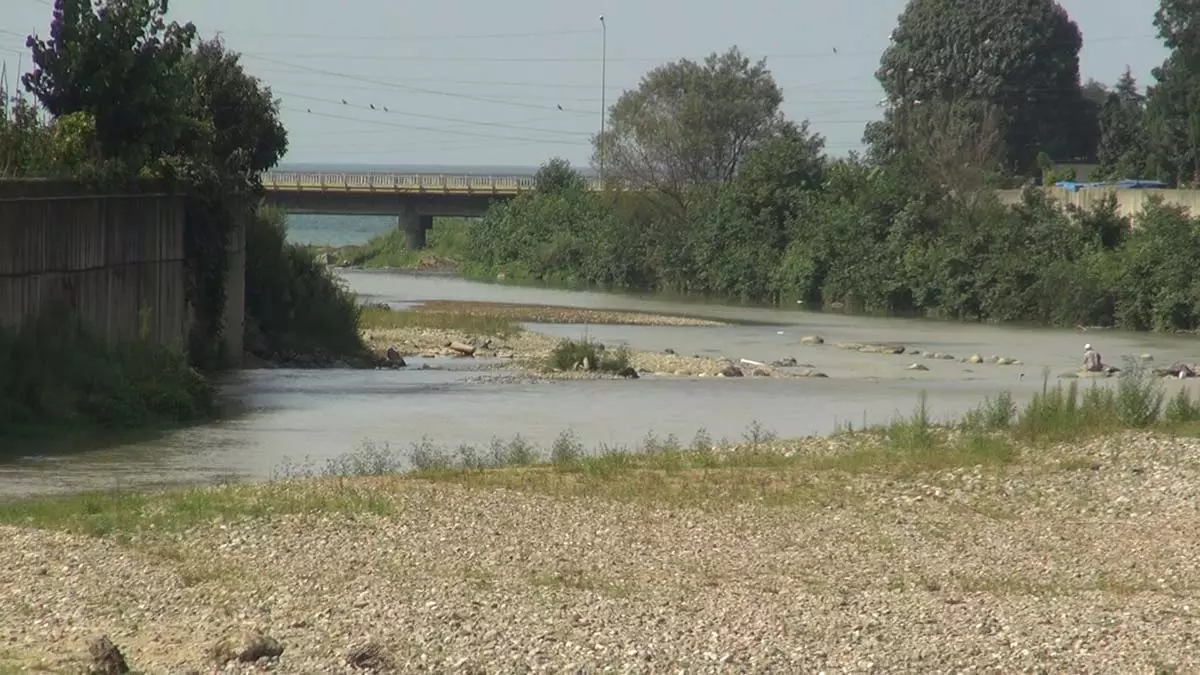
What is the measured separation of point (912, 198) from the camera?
3349 inches

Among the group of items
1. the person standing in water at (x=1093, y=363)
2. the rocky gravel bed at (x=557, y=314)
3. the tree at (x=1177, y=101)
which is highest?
the tree at (x=1177, y=101)

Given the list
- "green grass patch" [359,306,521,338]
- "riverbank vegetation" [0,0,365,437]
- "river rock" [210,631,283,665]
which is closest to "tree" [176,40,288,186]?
"riverbank vegetation" [0,0,365,437]

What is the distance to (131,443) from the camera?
27.0m

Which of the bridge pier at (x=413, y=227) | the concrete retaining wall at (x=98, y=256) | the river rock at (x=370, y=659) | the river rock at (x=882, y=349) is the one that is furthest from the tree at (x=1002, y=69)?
the river rock at (x=370, y=659)

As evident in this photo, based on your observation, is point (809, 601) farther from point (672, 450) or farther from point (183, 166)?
point (183, 166)

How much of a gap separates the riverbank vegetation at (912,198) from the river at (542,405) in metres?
13.5

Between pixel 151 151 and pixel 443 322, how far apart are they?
1057 inches

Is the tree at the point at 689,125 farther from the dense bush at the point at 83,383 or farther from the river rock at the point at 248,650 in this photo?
the river rock at the point at 248,650

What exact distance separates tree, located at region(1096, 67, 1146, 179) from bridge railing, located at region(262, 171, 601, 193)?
2964 centimetres

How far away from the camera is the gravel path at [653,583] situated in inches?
539

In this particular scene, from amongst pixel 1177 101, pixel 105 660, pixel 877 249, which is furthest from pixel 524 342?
pixel 1177 101

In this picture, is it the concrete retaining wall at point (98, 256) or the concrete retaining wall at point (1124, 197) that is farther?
the concrete retaining wall at point (1124, 197)

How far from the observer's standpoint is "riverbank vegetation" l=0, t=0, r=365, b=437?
97.0 feet

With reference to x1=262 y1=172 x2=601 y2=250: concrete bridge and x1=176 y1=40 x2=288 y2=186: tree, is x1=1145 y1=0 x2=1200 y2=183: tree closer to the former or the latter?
x1=262 y1=172 x2=601 y2=250: concrete bridge
